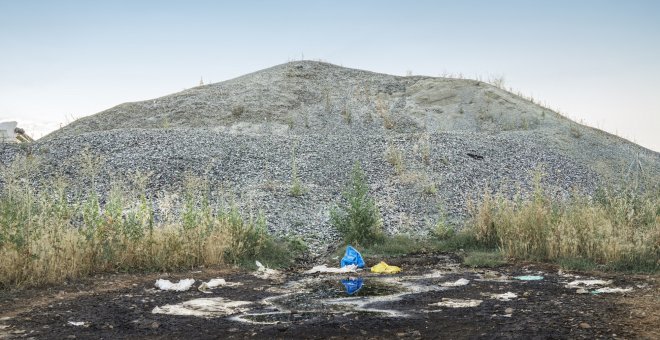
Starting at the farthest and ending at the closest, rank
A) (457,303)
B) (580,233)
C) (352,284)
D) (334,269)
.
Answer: (334,269) < (580,233) < (352,284) < (457,303)

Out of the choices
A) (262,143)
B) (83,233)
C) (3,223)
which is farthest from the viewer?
(262,143)

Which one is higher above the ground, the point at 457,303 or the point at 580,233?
the point at 580,233

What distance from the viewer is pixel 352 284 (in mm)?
8023

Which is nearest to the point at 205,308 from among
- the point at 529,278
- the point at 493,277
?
the point at 493,277

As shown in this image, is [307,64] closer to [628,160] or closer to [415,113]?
[415,113]

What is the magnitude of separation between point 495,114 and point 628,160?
6.16m

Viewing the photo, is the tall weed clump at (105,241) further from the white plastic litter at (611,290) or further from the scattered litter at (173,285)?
the white plastic litter at (611,290)

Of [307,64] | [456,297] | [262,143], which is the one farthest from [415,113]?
[456,297]

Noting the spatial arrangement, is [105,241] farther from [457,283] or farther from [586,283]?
[586,283]

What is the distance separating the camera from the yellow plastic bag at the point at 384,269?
9094 mm

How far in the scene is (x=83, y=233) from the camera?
8.21m

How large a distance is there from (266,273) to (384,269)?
1.75m

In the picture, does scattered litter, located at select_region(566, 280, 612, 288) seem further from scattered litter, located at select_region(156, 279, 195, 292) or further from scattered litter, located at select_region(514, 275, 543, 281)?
scattered litter, located at select_region(156, 279, 195, 292)

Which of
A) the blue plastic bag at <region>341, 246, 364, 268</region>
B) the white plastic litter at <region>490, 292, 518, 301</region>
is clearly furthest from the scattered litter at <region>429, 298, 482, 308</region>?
the blue plastic bag at <region>341, 246, 364, 268</region>
